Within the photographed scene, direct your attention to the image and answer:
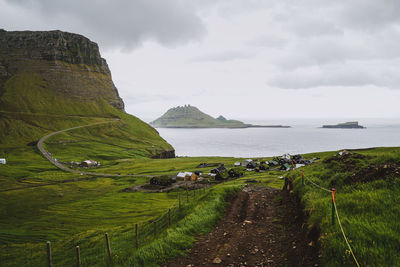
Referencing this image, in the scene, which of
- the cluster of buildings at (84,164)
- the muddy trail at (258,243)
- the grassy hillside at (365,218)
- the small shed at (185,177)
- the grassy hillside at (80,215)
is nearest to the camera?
the grassy hillside at (365,218)

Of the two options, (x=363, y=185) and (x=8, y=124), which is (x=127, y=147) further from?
(x=363, y=185)

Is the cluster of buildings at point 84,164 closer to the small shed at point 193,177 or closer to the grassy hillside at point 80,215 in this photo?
the grassy hillside at point 80,215

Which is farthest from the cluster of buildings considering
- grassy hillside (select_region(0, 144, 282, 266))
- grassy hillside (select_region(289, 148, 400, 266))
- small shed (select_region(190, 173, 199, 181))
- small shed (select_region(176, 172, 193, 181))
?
grassy hillside (select_region(289, 148, 400, 266))

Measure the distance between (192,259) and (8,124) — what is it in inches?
8917

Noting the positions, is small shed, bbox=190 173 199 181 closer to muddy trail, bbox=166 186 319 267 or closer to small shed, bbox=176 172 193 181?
small shed, bbox=176 172 193 181

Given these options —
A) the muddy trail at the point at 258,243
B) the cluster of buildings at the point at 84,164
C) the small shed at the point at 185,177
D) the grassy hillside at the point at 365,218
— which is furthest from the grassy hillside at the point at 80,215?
the small shed at the point at 185,177

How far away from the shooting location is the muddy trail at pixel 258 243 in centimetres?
1045

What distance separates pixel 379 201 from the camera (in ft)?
35.1

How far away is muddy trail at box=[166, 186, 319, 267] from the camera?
10.5m

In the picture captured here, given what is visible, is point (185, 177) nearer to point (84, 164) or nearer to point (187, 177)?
point (187, 177)

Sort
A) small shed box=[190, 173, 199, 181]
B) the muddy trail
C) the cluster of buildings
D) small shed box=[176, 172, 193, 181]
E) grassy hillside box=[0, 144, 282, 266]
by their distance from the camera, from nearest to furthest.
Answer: the muddy trail < grassy hillside box=[0, 144, 282, 266] < small shed box=[190, 173, 199, 181] < small shed box=[176, 172, 193, 181] < the cluster of buildings

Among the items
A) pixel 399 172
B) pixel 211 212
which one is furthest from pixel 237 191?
pixel 399 172

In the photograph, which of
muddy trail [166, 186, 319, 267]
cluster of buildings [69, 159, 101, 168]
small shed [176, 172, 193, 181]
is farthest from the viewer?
cluster of buildings [69, 159, 101, 168]

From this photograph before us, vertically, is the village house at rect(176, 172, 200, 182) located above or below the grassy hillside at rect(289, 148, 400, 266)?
below
